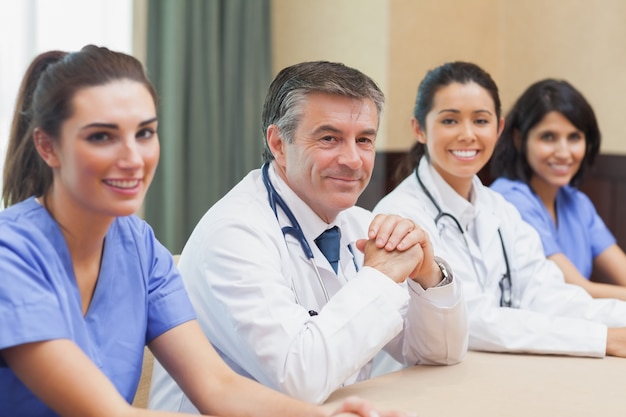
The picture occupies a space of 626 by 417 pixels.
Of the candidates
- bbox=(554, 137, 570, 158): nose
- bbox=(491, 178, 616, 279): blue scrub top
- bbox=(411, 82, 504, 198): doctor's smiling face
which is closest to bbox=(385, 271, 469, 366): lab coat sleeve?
bbox=(411, 82, 504, 198): doctor's smiling face

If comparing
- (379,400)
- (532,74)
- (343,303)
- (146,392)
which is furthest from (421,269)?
(532,74)

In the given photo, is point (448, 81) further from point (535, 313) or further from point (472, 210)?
point (535, 313)

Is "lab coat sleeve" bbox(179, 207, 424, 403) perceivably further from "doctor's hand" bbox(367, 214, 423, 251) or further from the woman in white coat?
the woman in white coat

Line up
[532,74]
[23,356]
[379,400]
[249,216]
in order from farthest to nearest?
[532,74] → [249,216] → [379,400] → [23,356]

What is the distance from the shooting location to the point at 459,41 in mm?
4316

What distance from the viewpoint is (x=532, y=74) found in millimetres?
4410

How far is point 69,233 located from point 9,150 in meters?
0.19

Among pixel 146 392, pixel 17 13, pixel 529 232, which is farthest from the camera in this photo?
pixel 17 13

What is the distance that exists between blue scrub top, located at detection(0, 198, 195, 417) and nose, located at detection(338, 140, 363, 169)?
17.5 inches

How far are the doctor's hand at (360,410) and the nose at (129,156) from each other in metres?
0.52

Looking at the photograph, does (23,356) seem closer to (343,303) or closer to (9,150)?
(9,150)

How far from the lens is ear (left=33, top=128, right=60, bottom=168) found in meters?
1.33

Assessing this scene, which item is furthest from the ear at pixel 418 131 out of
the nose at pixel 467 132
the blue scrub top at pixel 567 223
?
the blue scrub top at pixel 567 223

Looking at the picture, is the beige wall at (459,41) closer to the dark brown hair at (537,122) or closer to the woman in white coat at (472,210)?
the dark brown hair at (537,122)
